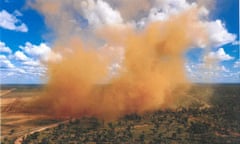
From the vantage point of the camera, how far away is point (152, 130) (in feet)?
170

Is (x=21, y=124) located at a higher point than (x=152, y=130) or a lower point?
higher

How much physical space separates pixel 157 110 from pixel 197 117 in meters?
12.2

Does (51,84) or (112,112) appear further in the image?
(51,84)

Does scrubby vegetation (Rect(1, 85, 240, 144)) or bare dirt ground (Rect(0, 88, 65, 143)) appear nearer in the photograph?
scrubby vegetation (Rect(1, 85, 240, 144))

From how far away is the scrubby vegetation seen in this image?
149ft

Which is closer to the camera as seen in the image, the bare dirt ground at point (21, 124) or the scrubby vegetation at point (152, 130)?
the scrubby vegetation at point (152, 130)

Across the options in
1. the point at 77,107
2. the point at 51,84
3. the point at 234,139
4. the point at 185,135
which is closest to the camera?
the point at 234,139

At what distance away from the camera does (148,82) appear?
71.7 metres

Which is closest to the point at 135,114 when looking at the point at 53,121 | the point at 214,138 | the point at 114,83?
the point at 114,83

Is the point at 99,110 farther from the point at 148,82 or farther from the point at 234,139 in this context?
the point at 234,139

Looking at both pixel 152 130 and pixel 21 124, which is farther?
pixel 21 124

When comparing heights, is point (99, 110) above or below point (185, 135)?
above

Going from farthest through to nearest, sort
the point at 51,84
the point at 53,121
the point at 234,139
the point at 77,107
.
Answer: the point at 51,84, the point at 77,107, the point at 53,121, the point at 234,139

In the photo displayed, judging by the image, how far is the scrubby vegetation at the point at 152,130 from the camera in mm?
45344
